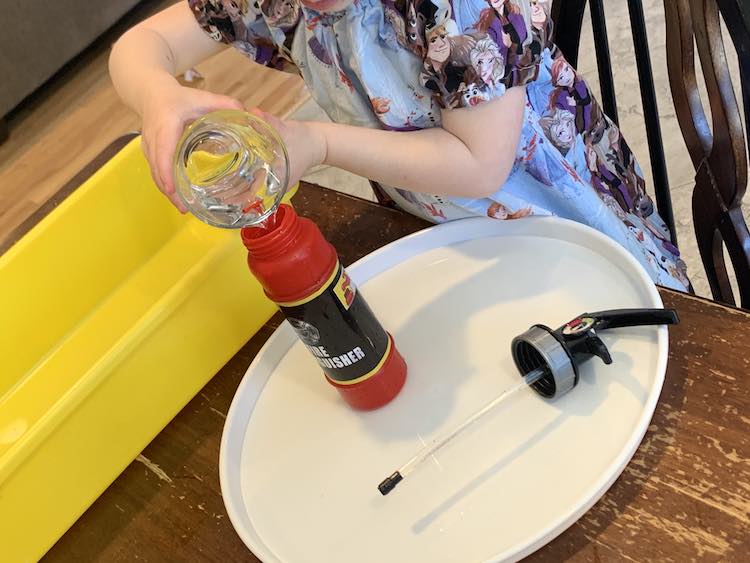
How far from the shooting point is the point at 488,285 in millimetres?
664

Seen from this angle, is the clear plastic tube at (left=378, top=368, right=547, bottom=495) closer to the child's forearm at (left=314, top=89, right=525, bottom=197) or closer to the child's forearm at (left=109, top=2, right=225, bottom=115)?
the child's forearm at (left=314, top=89, right=525, bottom=197)

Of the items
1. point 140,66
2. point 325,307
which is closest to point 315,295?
point 325,307

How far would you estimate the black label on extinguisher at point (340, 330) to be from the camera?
0.54 m

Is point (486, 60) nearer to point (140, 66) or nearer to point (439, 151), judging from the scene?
point (439, 151)

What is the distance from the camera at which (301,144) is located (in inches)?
24.2

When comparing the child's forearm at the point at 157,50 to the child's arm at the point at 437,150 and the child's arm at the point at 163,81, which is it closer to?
the child's arm at the point at 163,81

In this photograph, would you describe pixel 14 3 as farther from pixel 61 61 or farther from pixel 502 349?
pixel 502 349

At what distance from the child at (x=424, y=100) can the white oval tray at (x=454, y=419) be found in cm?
7

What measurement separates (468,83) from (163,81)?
29 centimetres

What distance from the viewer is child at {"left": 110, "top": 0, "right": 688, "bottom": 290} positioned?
61 cm

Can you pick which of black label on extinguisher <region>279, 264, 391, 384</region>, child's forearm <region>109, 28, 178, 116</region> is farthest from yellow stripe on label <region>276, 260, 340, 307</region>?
child's forearm <region>109, 28, 178, 116</region>

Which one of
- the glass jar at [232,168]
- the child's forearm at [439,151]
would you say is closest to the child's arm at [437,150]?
the child's forearm at [439,151]

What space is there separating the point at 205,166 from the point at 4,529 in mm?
333

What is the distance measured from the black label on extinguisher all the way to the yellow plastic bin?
0.49ft
